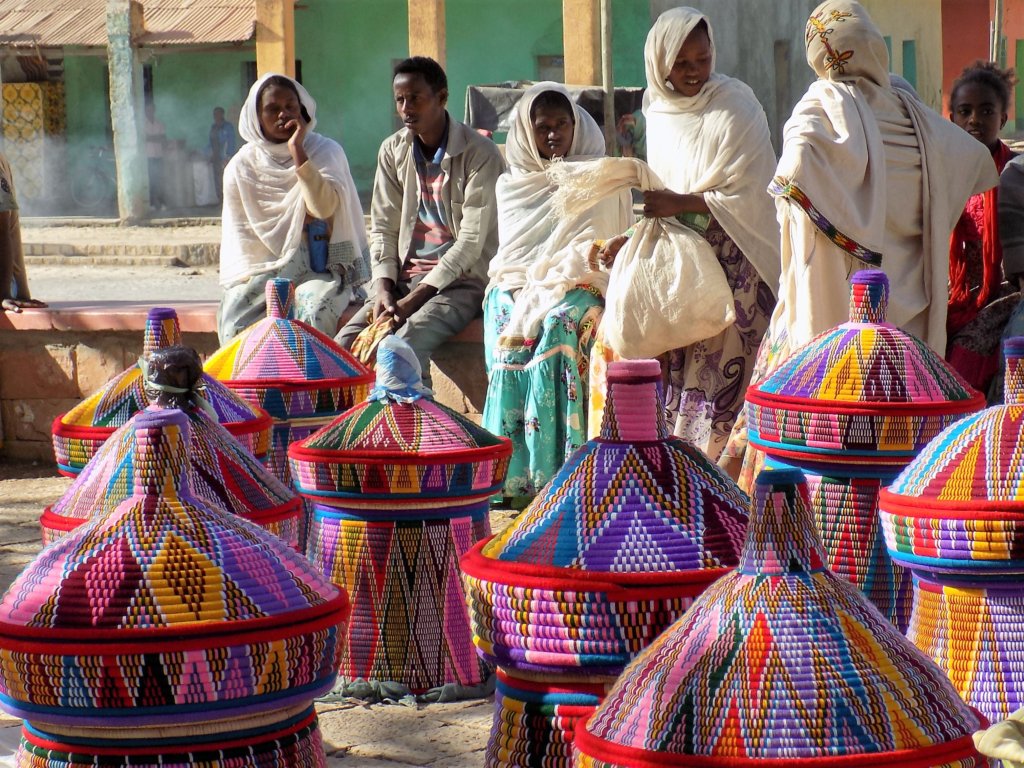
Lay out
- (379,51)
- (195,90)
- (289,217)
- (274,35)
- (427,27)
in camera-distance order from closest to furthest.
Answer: (289,217), (427,27), (274,35), (379,51), (195,90)

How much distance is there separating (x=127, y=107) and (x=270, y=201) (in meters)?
15.1

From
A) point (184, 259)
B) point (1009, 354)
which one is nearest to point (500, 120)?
point (184, 259)

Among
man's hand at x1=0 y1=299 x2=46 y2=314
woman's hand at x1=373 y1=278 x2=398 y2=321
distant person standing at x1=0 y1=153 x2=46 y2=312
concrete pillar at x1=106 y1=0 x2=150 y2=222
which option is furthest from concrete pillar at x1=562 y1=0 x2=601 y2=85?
concrete pillar at x1=106 y1=0 x2=150 y2=222

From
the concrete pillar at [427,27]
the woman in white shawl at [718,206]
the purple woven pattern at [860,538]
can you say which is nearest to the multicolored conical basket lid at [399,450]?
the purple woven pattern at [860,538]

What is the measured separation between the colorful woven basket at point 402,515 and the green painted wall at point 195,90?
2059 cm

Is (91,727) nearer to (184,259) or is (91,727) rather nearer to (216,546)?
(216,546)

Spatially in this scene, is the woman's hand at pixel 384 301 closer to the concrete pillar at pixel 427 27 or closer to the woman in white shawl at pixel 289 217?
the woman in white shawl at pixel 289 217

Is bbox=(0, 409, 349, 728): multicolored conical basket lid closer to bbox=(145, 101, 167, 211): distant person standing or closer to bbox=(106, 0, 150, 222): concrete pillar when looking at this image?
bbox=(106, 0, 150, 222): concrete pillar

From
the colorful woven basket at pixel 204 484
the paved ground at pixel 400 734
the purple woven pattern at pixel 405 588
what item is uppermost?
the colorful woven basket at pixel 204 484

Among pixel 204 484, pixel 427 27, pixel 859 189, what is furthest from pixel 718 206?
pixel 427 27

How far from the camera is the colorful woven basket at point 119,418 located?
14.3 ft

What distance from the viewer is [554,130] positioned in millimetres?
6855

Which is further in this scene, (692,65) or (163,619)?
(692,65)

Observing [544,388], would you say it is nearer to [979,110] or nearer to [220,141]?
[979,110]
